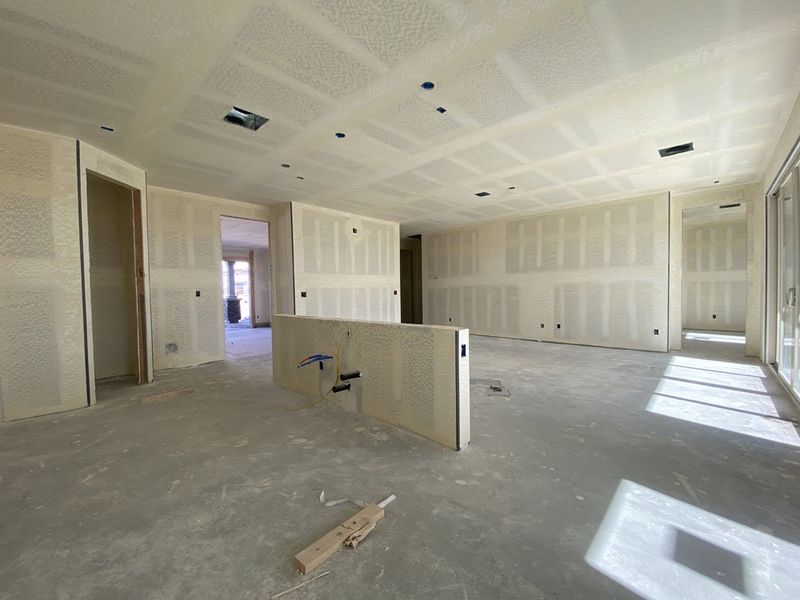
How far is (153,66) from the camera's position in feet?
8.24

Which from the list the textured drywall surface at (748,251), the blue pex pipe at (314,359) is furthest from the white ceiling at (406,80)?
the blue pex pipe at (314,359)

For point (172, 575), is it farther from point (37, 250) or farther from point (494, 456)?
point (37, 250)

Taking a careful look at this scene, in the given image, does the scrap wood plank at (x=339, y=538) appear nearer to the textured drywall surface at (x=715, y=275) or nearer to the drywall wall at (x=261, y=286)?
the textured drywall surface at (x=715, y=275)

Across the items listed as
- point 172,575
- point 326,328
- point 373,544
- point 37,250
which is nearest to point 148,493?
point 172,575

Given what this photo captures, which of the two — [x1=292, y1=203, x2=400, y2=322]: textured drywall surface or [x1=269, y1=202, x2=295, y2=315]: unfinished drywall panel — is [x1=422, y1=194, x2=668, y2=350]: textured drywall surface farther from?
[x1=269, y1=202, x2=295, y2=315]: unfinished drywall panel

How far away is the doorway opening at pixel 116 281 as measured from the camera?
468 cm

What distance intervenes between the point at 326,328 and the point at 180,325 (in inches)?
141

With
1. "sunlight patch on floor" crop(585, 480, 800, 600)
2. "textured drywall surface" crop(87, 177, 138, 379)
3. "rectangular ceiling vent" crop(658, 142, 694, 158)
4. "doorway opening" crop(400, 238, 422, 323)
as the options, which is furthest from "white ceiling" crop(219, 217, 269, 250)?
"sunlight patch on floor" crop(585, 480, 800, 600)

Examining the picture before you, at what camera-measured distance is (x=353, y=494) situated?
2.04 metres

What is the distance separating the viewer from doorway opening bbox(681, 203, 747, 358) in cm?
877

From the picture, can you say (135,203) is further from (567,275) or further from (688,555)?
(567,275)

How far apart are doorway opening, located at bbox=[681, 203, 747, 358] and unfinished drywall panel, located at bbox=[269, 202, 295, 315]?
938 centimetres

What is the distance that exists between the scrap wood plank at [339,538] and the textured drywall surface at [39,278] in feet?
12.4

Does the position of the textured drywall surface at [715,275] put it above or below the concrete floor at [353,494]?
above
